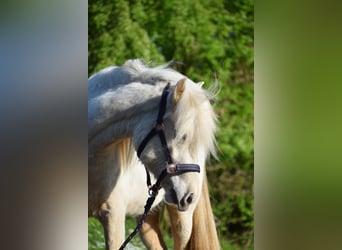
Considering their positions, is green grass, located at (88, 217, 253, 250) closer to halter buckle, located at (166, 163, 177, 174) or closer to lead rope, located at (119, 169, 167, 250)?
lead rope, located at (119, 169, 167, 250)

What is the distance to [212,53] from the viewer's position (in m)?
3.52

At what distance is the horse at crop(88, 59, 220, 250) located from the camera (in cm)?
341

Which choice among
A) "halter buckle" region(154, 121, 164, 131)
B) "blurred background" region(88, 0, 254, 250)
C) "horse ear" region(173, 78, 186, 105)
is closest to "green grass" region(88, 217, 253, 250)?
"blurred background" region(88, 0, 254, 250)

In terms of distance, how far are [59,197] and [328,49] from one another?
2190mm

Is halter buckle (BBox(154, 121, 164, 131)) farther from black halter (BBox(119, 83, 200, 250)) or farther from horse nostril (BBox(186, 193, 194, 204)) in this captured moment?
horse nostril (BBox(186, 193, 194, 204))

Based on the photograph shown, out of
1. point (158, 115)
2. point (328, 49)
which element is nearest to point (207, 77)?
point (158, 115)

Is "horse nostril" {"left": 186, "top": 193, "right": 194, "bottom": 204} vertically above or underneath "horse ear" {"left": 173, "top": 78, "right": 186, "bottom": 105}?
underneath

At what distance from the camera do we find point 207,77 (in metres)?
3.51

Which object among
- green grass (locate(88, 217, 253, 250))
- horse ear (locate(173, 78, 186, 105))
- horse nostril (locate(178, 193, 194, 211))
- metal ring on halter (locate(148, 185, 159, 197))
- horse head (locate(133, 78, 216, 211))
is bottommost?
green grass (locate(88, 217, 253, 250))

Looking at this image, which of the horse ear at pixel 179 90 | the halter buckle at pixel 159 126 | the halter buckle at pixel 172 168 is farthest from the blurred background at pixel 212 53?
the halter buckle at pixel 159 126

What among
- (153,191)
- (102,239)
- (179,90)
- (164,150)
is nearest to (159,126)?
(164,150)

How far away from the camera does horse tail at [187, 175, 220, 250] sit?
11.5 feet

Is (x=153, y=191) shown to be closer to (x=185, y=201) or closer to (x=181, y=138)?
(x=185, y=201)

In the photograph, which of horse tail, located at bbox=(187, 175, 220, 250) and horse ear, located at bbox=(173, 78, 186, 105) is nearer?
horse ear, located at bbox=(173, 78, 186, 105)
